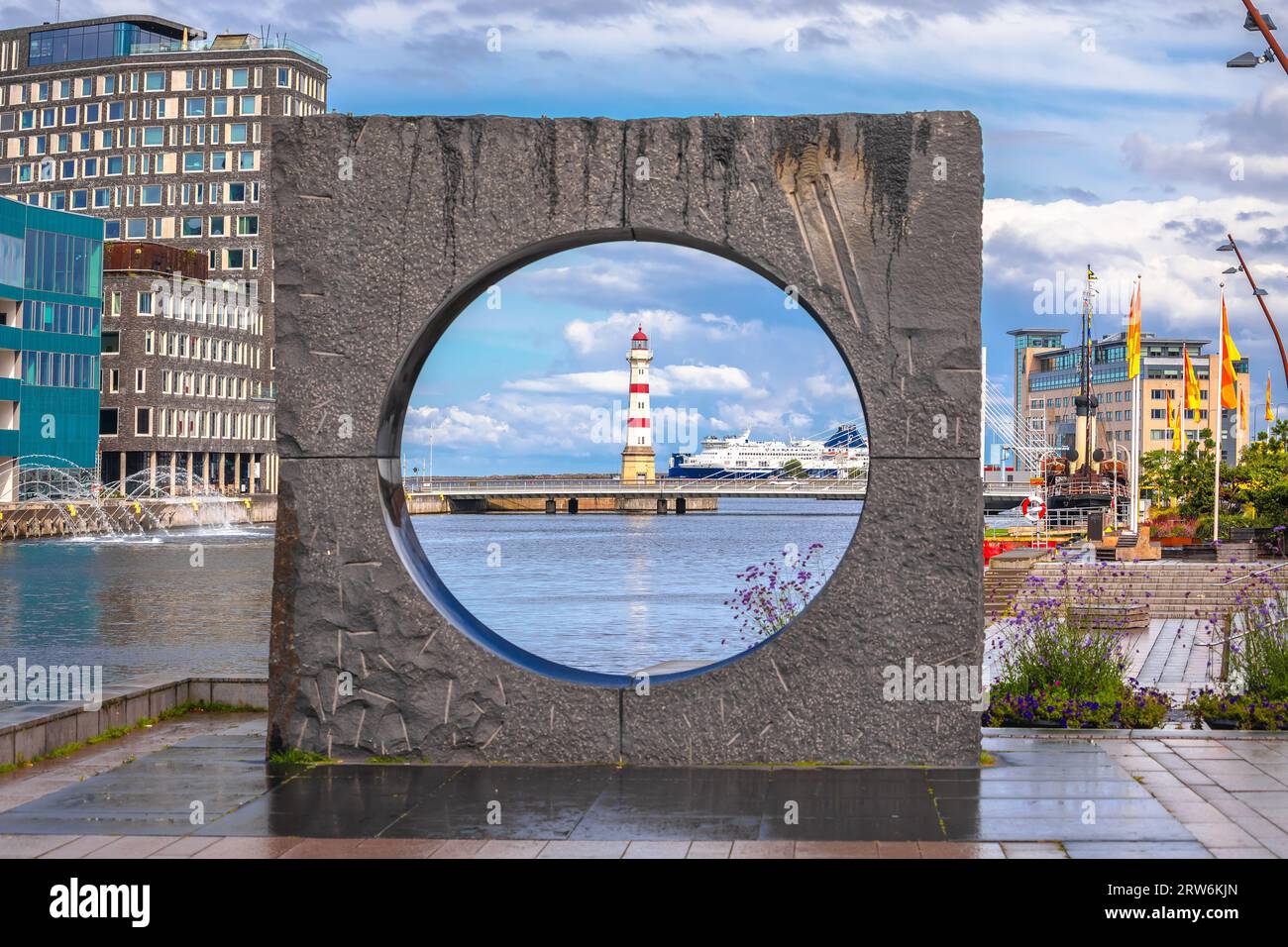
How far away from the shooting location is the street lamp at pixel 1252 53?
17422 millimetres

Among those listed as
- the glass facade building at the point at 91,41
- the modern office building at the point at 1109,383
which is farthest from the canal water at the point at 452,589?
the modern office building at the point at 1109,383

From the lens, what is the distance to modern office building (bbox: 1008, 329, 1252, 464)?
411ft

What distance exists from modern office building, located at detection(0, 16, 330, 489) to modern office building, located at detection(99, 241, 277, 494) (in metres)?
1.95

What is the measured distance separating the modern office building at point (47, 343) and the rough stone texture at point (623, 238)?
5493 centimetres

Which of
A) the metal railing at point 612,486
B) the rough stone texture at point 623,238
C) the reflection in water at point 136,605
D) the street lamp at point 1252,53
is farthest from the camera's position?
the metal railing at point 612,486

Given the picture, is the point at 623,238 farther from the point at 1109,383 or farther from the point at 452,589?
the point at 1109,383

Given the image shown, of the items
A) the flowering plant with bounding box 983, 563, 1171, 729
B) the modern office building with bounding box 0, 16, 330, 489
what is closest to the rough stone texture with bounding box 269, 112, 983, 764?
the flowering plant with bounding box 983, 563, 1171, 729

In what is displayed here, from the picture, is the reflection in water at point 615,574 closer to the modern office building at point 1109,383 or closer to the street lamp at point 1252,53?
the street lamp at point 1252,53

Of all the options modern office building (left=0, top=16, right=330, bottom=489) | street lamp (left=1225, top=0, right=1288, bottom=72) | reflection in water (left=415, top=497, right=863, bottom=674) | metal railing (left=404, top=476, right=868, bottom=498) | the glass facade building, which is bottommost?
reflection in water (left=415, top=497, right=863, bottom=674)

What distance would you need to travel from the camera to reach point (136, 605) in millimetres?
31938

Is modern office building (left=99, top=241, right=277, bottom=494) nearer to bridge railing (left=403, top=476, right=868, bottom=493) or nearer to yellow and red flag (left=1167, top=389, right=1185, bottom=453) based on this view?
bridge railing (left=403, top=476, right=868, bottom=493)

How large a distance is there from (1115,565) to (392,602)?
20.5 m

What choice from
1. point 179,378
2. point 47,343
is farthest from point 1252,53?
point 179,378
